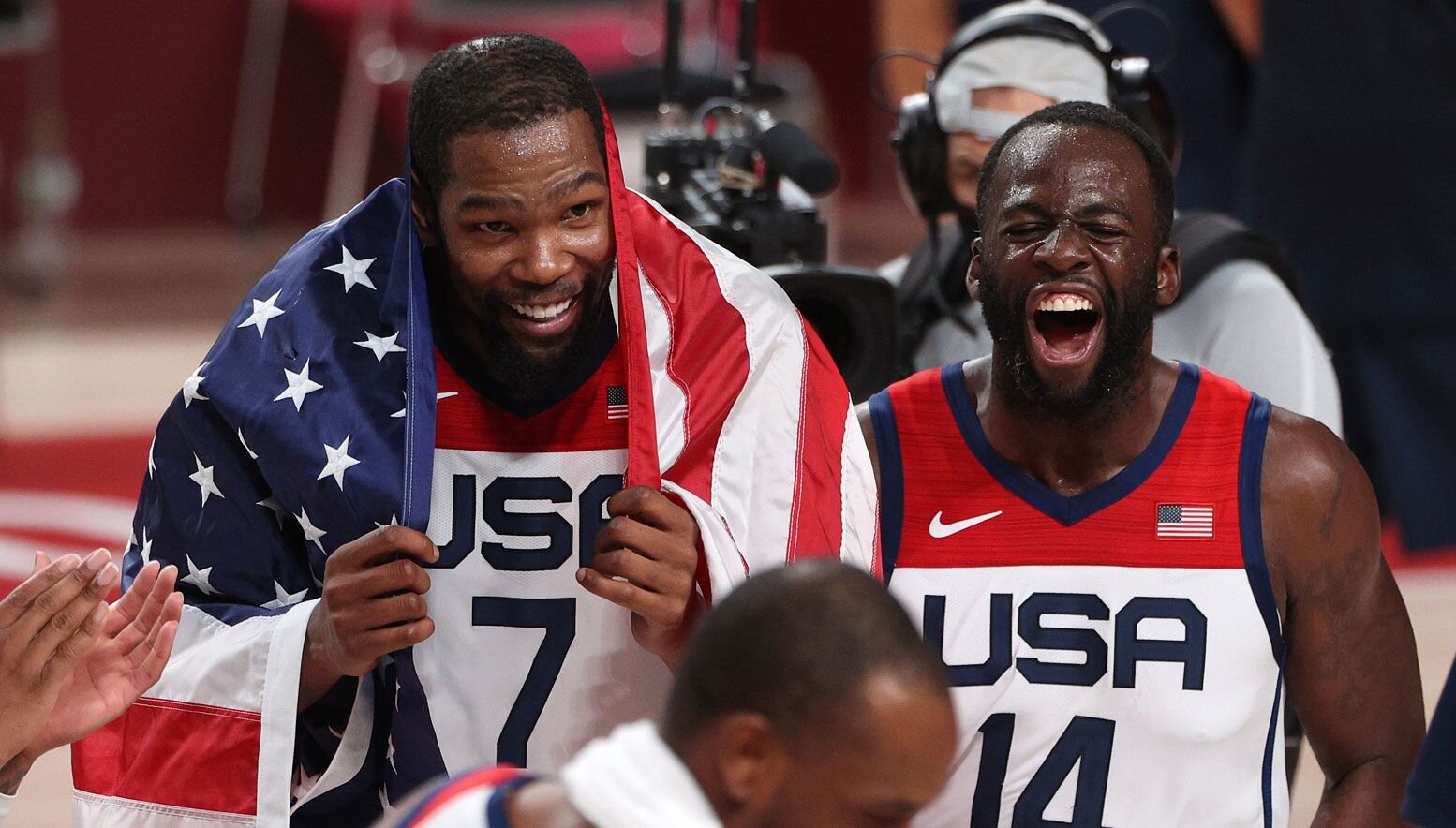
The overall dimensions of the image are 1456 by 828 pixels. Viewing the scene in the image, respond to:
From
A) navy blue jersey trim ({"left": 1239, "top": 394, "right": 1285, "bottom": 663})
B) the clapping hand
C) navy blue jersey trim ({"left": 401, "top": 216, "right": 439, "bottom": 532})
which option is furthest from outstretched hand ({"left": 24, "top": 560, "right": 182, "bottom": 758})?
navy blue jersey trim ({"left": 1239, "top": 394, "right": 1285, "bottom": 663})

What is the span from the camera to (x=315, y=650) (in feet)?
7.43

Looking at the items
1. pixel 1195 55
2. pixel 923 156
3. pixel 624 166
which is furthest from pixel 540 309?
pixel 624 166

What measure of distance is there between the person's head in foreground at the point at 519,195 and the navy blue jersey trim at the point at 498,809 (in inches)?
32.8

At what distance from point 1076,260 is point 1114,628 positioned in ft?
1.41

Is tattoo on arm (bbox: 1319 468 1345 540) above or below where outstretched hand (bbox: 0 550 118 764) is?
above

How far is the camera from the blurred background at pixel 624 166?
4555 millimetres

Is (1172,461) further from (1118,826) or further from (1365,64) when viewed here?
(1365,64)

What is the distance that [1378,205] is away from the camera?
183 inches

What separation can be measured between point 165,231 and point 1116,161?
8237mm

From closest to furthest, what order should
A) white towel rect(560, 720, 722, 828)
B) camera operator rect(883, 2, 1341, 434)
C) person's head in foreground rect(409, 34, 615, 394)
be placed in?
white towel rect(560, 720, 722, 828) < person's head in foreground rect(409, 34, 615, 394) < camera operator rect(883, 2, 1341, 434)

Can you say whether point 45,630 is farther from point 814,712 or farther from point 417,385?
point 814,712

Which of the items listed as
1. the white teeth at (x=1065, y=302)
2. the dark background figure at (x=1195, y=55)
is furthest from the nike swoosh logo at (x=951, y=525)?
the dark background figure at (x=1195, y=55)

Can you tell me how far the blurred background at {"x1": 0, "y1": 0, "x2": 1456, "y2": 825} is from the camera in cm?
455

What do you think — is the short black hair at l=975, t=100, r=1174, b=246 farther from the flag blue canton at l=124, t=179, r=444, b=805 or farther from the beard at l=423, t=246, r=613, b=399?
the flag blue canton at l=124, t=179, r=444, b=805
